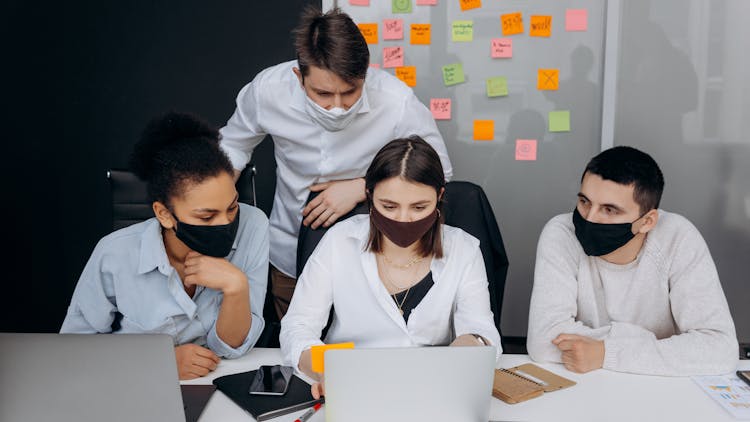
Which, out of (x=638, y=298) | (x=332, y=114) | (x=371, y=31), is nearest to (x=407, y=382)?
(x=638, y=298)

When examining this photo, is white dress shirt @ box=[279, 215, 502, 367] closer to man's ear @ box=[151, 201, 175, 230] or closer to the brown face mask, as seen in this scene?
the brown face mask

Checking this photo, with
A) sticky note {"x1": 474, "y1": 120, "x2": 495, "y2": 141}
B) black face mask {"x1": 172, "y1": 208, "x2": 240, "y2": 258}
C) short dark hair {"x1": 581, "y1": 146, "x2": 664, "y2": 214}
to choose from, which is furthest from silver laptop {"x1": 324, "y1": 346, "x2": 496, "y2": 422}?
sticky note {"x1": 474, "y1": 120, "x2": 495, "y2": 141}

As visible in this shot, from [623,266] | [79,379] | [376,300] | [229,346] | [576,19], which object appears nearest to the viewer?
[79,379]

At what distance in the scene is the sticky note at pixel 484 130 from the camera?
3027mm

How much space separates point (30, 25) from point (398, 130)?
1.98 metres

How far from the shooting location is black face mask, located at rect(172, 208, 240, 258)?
5.14 ft

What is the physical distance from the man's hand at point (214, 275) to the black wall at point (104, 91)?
1.59 meters

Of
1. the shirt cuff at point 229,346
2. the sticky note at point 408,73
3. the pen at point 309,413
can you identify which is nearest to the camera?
the pen at point 309,413

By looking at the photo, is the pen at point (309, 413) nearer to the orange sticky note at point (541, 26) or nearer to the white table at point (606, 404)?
the white table at point (606, 404)

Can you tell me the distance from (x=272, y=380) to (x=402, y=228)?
488 mm

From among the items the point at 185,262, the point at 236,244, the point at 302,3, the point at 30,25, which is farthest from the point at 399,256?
the point at 30,25

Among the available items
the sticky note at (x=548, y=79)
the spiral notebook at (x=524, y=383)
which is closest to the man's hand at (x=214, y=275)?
the spiral notebook at (x=524, y=383)

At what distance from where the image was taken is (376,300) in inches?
64.5

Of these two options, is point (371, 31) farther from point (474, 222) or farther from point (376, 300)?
point (376, 300)
